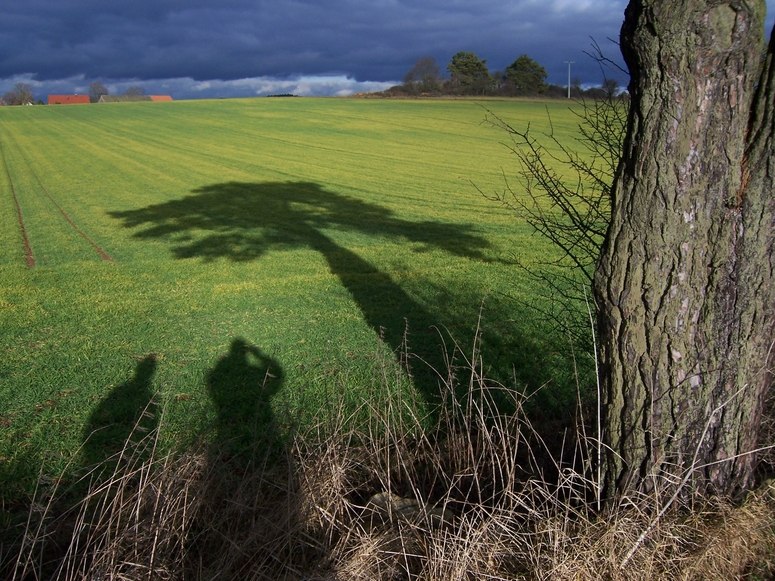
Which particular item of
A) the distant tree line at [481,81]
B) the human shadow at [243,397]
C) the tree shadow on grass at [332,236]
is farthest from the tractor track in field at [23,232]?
the distant tree line at [481,81]

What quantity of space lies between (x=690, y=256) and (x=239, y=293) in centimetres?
776

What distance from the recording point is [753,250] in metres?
3.15

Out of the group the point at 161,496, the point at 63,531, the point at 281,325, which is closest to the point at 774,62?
the point at 161,496

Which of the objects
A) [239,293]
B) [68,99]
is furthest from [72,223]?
[68,99]

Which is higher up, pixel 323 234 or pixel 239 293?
pixel 239 293

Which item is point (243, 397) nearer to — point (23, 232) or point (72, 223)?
point (23, 232)

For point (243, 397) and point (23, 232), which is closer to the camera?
point (243, 397)

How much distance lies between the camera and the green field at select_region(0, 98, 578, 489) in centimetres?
601

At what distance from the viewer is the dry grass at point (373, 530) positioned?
302cm

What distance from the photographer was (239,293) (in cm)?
999

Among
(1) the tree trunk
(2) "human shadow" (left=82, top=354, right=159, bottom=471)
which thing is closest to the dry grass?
(1) the tree trunk

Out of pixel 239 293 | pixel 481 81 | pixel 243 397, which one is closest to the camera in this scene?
pixel 243 397

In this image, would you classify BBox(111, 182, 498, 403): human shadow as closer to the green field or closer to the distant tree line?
the green field

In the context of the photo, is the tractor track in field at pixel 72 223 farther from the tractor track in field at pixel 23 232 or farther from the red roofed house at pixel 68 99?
the red roofed house at pixel 68 99
